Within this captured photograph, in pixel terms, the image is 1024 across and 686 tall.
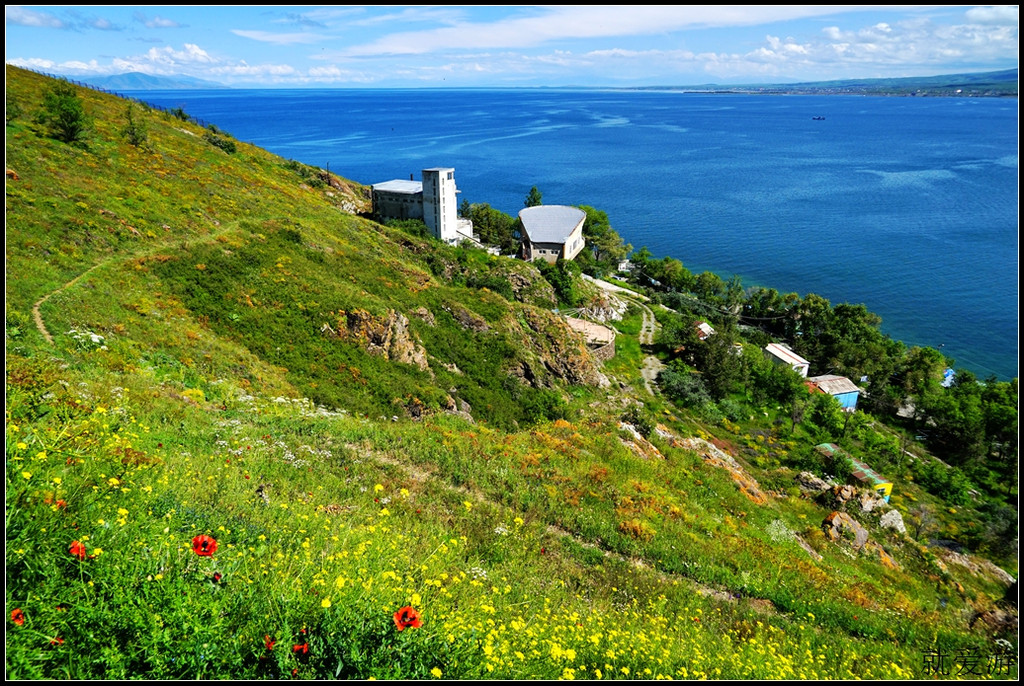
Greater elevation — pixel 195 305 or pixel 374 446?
pixel 195 305

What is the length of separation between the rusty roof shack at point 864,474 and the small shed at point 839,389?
38.9ft

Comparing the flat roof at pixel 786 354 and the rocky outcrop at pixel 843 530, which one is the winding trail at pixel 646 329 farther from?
the rocky outcrop at pixel 843 530

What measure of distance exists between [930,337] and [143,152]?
300ft

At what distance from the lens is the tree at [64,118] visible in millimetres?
37375

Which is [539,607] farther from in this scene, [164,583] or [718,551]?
[718,551]

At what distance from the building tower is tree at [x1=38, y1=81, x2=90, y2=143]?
30.5 m

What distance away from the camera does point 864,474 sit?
3569 centimetres

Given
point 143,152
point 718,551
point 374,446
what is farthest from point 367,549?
point 143,152

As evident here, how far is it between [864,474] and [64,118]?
2519 inches

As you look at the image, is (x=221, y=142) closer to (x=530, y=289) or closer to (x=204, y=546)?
(x=530, y=289)

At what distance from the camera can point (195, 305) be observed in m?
25.4

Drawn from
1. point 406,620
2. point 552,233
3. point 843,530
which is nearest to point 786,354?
point 843,530

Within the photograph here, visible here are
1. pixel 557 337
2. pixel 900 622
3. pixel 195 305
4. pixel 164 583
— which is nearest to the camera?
pixel 164 583

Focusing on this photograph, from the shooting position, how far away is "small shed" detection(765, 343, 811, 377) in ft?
180
